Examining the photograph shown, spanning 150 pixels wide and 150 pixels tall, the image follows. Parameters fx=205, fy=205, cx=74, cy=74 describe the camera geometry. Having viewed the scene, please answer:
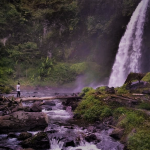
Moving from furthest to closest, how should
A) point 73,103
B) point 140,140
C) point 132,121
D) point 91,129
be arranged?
point 73,103 → point 91,129 → point 132,121 → point 140,140

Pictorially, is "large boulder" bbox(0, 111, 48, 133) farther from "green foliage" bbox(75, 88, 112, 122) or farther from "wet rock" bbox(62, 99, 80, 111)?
"wet rock" bbox(62, 99, 80, 111)

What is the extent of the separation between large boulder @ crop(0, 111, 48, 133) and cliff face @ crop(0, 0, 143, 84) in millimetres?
28994

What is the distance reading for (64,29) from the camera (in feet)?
151

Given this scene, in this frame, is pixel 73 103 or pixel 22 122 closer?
pixel 22 122

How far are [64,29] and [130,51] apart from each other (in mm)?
17846

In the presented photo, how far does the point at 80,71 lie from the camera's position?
41.0 meters

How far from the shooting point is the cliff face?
4116 cm

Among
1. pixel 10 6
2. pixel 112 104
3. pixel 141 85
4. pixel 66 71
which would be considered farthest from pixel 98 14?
pixel 112 104

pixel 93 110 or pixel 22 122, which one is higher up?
pixel 93 110

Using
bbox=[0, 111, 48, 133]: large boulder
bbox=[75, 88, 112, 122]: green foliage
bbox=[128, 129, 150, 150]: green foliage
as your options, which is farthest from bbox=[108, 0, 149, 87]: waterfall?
bbox=[128, 129, 150, 150]: green foliage

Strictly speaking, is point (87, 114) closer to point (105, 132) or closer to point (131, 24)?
point (105, 132)

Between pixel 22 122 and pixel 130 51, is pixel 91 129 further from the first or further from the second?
pixel 130 51

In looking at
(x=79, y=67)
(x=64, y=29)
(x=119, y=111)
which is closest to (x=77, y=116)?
(x=119, y=111)

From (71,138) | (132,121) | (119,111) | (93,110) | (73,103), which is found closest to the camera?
(71,138)
